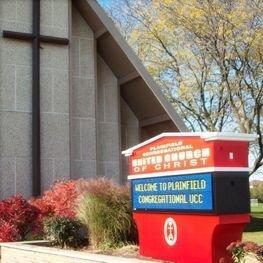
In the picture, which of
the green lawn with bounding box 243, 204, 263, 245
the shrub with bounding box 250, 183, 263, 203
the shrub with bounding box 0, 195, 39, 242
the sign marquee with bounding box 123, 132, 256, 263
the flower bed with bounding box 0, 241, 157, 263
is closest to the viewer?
the sign marquee with bounding box 123, 132, 256, 263

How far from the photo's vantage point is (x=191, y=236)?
374 inches

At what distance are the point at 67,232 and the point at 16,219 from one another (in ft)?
9.13

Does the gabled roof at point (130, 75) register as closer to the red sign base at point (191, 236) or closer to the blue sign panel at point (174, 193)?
the blue sign panel at point (174, 193)

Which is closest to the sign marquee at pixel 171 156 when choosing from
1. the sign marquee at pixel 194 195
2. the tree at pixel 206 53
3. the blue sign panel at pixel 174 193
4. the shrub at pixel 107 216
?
the sign marquee at pixel 194 195

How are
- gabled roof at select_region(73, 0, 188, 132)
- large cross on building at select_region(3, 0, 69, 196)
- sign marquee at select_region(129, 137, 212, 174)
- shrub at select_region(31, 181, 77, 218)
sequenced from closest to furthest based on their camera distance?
sign marquee at select_region(129, 137, 212, 174), shrub at select_region(31, 181, 77, 218), large cross on building at select_region(3, 0, 69, 196), gabled roof at select_region(73, 0, 188, 132)

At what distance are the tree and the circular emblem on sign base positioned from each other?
19.0 meters

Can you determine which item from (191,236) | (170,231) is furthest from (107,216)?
(191,236)

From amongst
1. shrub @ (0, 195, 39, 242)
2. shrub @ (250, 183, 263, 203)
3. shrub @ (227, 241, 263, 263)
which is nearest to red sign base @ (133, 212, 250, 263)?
shrub @ (227, 241, 263, 263)

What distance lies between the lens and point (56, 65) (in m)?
20.5

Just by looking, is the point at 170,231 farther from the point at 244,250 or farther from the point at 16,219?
the point at 16,219

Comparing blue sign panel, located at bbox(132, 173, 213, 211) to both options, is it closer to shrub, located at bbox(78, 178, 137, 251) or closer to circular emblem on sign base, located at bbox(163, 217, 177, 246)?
circular emblem on sign base, located at bbox(163, 217, 177, 246)

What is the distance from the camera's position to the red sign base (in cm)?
909

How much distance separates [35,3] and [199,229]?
13.1 metres

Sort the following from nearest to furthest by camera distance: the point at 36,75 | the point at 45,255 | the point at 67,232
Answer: the point at 45,255 → the point at 67,232 → the point at 36,75
